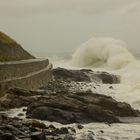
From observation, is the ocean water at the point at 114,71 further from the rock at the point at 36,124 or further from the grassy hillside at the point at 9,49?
the grassy hillside at the point at 9,49

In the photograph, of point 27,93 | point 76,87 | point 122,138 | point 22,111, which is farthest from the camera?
point 76,87

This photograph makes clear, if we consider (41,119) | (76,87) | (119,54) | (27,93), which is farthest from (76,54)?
(41,119)

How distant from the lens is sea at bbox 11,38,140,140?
1947 centimetres

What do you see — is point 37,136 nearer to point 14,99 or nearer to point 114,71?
point 14,99

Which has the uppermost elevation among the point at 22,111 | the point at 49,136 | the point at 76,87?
the point at 76,87

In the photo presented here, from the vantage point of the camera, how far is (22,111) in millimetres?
22922

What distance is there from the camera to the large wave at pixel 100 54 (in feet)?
243

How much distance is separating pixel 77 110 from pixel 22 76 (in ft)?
31.3

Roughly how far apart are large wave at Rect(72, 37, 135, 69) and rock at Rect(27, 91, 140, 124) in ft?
157

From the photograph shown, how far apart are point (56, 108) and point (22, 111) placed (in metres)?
1.82

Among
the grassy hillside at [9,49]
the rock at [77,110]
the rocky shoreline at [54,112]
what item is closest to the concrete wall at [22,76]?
the rocky shoreline at [54,112]

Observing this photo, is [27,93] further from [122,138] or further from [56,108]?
[122,138]

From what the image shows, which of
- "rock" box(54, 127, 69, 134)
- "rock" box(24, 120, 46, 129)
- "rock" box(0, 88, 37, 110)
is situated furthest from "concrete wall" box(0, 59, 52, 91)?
"rock" box(54, 127, 69, 134)

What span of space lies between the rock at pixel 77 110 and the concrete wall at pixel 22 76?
375cm
